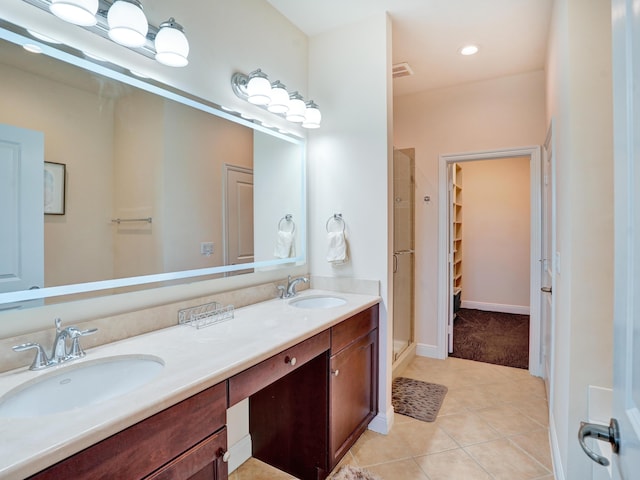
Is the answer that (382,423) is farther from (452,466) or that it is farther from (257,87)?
(257,87)

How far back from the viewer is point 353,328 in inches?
76.2

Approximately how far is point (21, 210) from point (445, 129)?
3268 mm

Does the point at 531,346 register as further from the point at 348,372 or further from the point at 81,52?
the point at 81,52

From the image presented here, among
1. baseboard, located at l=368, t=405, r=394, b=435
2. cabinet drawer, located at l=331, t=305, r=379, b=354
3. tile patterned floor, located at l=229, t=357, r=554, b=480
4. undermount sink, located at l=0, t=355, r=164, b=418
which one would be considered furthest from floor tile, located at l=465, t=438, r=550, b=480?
undermount sink, located at l=0, t=355, r=164, b=418

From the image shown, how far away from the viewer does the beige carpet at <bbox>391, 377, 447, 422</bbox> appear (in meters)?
2.42

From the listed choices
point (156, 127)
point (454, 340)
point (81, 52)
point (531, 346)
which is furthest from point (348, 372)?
point (454, 340)

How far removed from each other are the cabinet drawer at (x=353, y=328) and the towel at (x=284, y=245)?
0.65 m

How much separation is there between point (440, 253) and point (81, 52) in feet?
9.96

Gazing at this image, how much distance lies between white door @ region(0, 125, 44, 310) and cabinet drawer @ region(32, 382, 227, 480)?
0.63 meters

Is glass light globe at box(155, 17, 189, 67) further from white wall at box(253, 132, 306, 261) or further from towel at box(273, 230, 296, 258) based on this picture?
towel at box(273, 230, 296, 258)

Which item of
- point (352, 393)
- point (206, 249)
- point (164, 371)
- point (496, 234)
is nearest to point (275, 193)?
point (206, 249)

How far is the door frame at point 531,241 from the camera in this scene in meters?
2.96

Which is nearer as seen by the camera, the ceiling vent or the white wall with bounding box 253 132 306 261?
the white wall with bounding box 253 132 306 261

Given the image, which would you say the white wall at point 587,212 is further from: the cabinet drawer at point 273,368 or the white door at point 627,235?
the cabinet drawer at point 273,368
